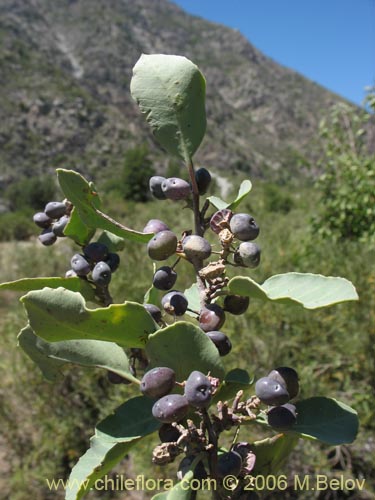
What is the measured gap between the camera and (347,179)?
5.91m

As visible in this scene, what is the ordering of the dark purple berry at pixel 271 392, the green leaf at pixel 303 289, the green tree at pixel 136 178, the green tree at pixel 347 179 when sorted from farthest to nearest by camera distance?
1. the green tree at pixel 136 178
2. the green tree at pixel 347 179
3. the dark purple berry at pixel 271 392
4. the green leaf at pixel 303 289

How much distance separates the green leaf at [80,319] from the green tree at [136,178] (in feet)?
95.5

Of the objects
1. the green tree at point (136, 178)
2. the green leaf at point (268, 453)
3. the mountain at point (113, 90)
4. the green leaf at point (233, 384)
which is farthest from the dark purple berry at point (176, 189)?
the green tree at point (136, 178)

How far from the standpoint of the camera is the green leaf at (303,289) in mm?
563

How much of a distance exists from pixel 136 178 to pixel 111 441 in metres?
32.1

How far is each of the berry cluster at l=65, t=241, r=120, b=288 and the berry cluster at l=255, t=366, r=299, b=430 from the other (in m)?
0.33

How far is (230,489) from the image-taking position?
0.69 m

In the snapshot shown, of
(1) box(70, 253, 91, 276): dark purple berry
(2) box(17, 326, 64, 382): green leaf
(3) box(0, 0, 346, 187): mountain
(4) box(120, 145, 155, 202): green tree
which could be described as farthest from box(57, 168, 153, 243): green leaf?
(4) box(120, 145, 155, 202): green tree

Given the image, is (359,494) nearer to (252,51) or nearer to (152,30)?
(152,30)

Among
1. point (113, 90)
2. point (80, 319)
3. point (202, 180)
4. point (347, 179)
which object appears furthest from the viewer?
point (113, 90)

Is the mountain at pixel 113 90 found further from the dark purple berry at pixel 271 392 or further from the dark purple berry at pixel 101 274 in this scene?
the dark purple berry at pixel 271 392

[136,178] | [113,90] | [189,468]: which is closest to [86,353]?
[189,468]

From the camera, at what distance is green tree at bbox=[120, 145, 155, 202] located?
3020cm

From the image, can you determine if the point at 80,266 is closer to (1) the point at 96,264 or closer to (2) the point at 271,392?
(1) the point at 96,264
